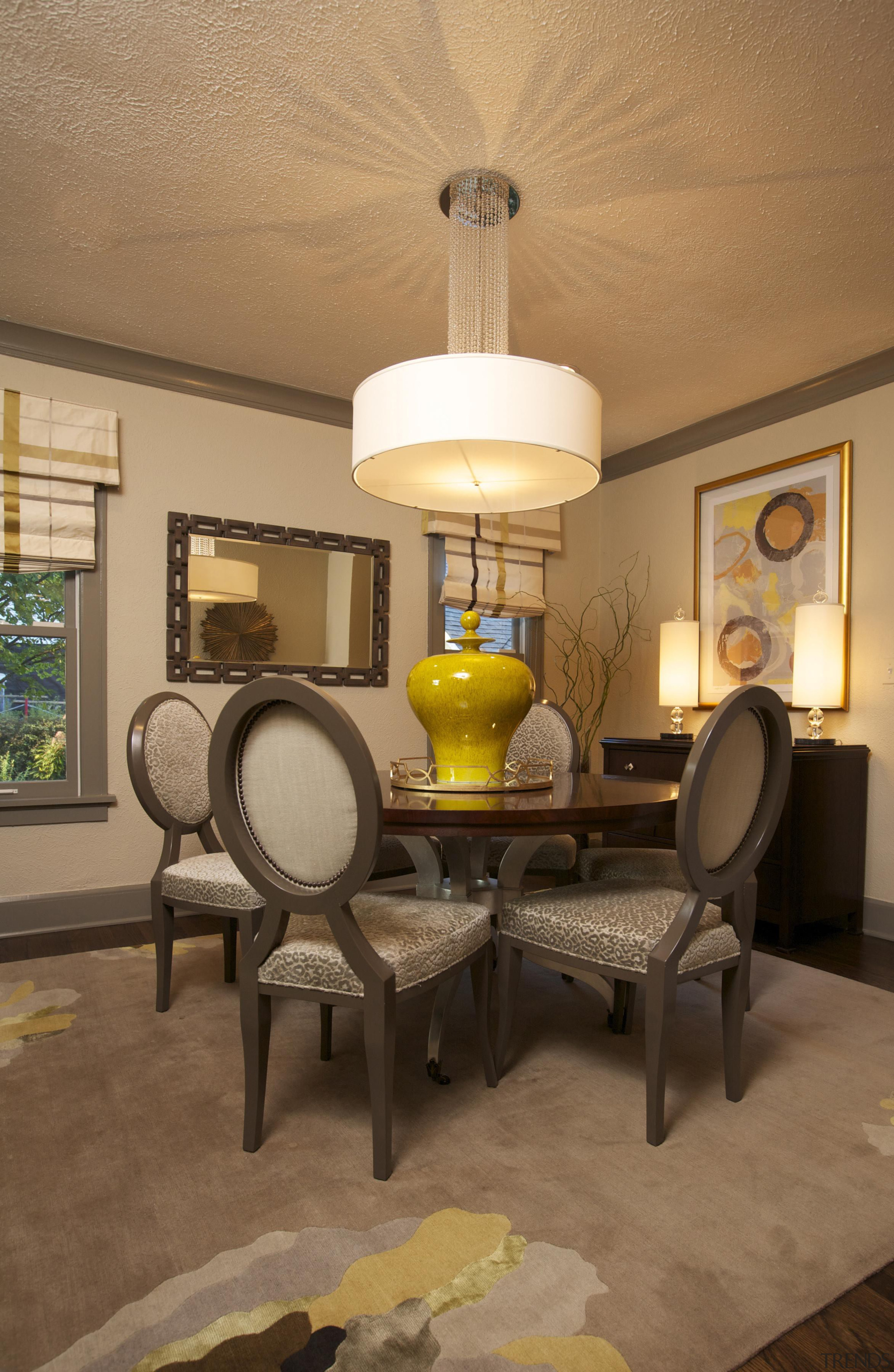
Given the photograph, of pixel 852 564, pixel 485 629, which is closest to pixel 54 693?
pixel 485 629

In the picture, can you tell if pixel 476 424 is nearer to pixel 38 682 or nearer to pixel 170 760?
pixel 170 760

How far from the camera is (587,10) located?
172 centimetres

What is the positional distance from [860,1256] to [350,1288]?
0.85m

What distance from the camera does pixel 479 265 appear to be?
255cm

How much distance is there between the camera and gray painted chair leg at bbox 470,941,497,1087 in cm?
183

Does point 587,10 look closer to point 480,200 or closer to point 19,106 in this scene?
point 480,200

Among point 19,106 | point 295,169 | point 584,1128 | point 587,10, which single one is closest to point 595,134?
point 587,10

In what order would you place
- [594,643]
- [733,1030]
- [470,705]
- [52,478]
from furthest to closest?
[594,643]
[52,478]
[470,705]
[733,1030]

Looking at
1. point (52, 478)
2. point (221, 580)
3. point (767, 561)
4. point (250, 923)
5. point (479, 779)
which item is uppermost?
point (52, 478)

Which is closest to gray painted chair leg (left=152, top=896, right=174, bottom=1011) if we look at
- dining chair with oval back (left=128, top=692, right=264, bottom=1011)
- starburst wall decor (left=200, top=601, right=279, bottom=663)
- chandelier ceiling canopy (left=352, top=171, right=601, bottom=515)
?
dining chair with oval back (left=128, top=692, right=264, bottom=1011)

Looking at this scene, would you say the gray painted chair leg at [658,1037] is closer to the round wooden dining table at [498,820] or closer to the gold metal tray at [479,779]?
the round wooden dining table at [498,820]

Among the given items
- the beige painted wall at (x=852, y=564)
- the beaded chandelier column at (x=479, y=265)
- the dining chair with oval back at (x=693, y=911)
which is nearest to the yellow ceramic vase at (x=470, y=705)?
the dining chair with oval back at (x=693, y=911)

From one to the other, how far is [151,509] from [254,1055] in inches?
105

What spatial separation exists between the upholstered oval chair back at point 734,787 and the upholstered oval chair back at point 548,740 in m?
1.20
